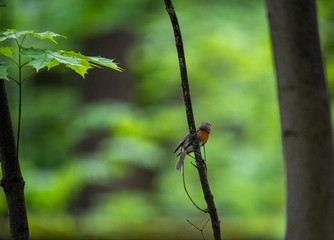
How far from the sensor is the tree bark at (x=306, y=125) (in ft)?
6.93

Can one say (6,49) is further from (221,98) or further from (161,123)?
(221,98)

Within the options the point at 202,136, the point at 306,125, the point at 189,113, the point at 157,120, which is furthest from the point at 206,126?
the point at 157,120

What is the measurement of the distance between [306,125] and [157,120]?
4.78 m

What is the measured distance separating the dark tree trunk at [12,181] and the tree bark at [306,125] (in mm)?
1413

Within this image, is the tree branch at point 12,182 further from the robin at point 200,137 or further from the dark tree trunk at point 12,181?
the robin at point 200,137

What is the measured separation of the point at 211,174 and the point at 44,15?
13.2ft

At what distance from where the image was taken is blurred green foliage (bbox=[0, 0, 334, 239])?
574 cm

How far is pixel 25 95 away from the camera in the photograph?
8.49m

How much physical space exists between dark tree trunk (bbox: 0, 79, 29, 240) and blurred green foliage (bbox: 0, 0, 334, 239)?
410cm

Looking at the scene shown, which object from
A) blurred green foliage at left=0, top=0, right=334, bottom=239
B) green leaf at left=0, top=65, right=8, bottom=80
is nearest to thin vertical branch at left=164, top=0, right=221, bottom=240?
green leaf at left=0, top=65, right=8, bottom=80

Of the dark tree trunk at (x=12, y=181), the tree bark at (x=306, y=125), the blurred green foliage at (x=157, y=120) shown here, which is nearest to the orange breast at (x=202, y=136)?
the dark tree trunk at (x=12, y=181)

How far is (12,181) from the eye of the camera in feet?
3.99

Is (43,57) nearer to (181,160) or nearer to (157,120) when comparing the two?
(181,160)

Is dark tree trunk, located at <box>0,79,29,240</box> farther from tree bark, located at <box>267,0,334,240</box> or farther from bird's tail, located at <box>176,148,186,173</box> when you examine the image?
tree bark, located at <box>267,0,334,240</box>
